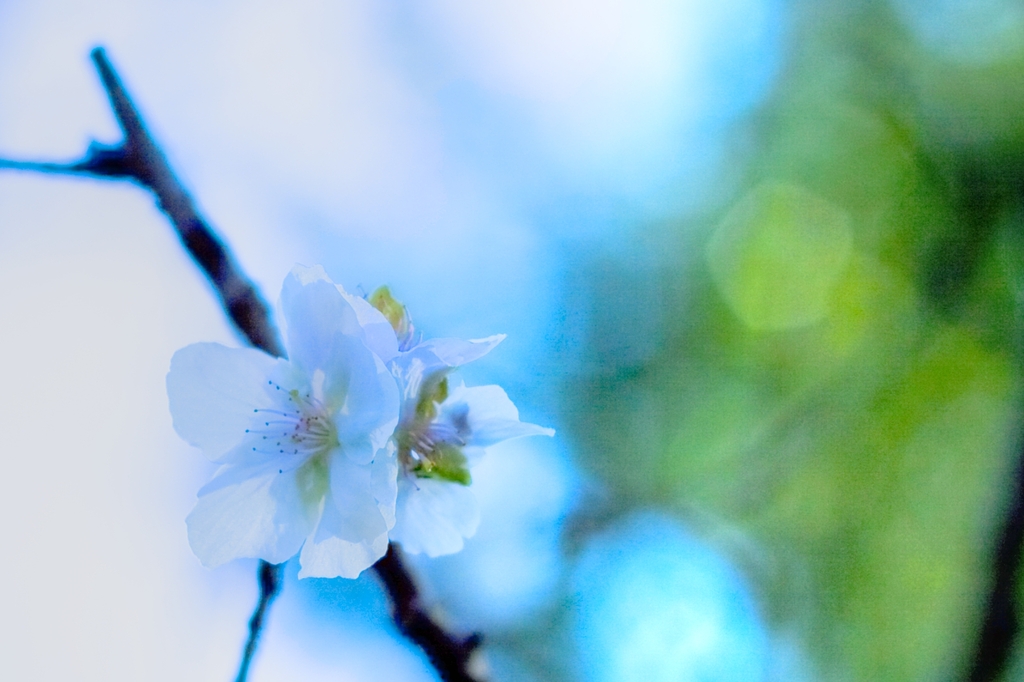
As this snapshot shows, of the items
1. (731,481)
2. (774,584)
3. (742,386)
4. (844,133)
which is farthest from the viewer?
(844,133)

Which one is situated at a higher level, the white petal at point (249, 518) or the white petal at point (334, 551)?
the white petal at point (249, 518)

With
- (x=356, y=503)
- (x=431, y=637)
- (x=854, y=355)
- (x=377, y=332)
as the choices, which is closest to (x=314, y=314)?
(x=377, y=332)

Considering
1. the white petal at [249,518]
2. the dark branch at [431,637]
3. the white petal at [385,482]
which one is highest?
the white petal at [249,518]

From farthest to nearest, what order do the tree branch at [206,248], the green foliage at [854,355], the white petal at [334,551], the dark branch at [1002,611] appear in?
the green foliage at [854,355] → the dark branch at [1002,611] → the white petal at [334,551] → the tree branch at [206,248]

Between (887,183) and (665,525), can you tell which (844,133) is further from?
(665,525)

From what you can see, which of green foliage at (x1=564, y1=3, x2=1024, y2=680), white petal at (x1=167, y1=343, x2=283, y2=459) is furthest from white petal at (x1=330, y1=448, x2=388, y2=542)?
green foliage at (x1=564, y1=3, x2=1024, y2=680)

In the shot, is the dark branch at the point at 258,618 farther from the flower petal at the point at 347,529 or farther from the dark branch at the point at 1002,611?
the dark branch at the point at 1002,611

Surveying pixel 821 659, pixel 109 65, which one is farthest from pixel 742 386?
pixel 109 65

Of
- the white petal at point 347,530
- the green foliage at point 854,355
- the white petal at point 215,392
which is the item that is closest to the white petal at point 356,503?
the white petal at point 347,530
